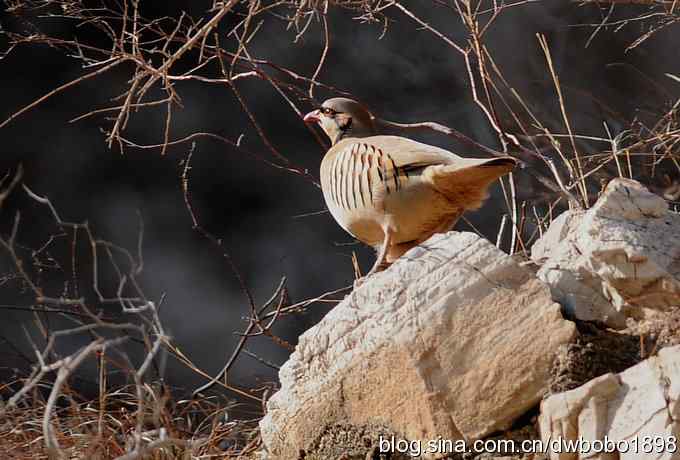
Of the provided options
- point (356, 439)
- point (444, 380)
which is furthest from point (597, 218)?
point (356, 439)

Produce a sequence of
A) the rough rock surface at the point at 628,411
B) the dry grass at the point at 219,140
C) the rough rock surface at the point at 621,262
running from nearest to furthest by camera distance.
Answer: the rough rock surface at the point at 628,411 → the rough rock surface at the point at 621,262 → the dry grass at the point at 219,140

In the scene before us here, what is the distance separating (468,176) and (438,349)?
682mm

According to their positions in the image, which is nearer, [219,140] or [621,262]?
[621,262]

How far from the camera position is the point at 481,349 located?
256 cm

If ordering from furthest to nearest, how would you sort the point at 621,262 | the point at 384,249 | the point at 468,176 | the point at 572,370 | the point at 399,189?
1. the point at 384,249
2. the point at 399,189
3. the point at 468,176
4. the point at 621,262
5. the point at 572,370

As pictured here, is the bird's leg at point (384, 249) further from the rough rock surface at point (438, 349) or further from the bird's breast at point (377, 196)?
the rough rock surface at point (438, 349)

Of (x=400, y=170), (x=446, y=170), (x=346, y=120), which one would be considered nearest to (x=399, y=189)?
(x=400, y=170)

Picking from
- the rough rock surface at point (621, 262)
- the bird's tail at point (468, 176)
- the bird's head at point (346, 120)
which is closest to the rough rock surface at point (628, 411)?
the rough rock surface at point (621, 262)

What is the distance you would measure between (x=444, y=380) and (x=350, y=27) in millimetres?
2986

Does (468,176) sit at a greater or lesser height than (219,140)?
greater

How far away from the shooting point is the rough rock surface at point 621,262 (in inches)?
104

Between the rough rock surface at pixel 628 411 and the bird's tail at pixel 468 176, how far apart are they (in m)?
0.77

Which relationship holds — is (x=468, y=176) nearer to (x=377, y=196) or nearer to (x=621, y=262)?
(x=377, y=196)

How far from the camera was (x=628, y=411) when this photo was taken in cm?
233
